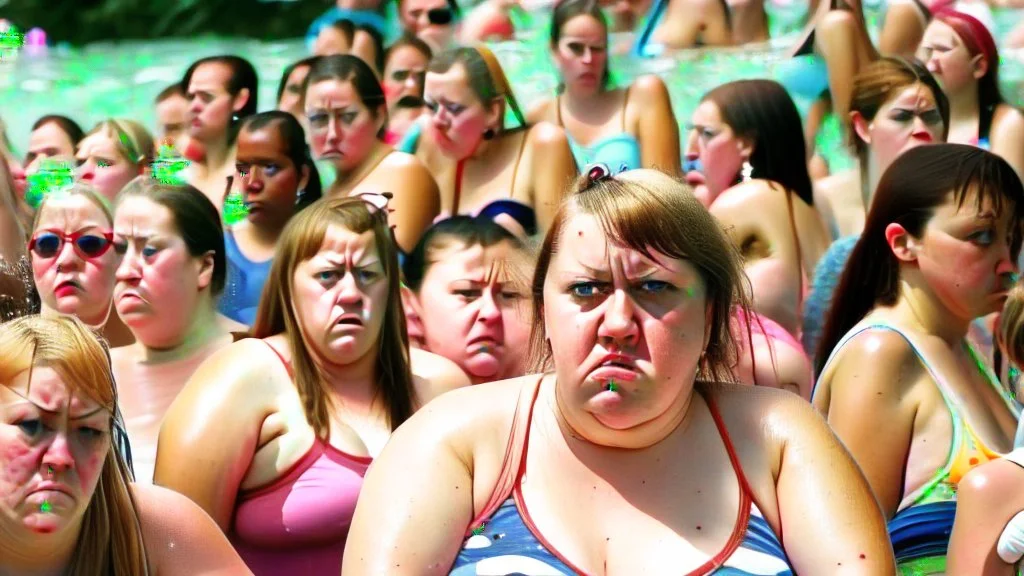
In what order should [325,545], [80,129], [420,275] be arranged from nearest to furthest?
[325,545], [420,275], [80,129]

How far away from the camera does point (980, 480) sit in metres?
2.72

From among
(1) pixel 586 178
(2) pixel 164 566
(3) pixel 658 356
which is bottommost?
(2) pixel 164 566

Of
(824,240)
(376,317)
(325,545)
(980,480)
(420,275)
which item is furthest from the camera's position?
(824,240)

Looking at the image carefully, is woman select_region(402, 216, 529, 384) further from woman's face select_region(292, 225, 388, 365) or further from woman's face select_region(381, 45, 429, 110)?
woman's face select_region(381, 45, 429, 110)

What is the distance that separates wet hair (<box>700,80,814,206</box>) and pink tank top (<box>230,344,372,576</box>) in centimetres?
178

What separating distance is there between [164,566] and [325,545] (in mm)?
772

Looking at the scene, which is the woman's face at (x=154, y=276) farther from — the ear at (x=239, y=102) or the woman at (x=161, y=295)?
the ear at (x=239, y=102)

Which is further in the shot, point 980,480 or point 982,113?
point 982,113

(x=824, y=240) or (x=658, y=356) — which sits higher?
(x=658, y=356)

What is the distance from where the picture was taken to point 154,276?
371 cm

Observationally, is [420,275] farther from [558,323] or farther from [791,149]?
[558,323]

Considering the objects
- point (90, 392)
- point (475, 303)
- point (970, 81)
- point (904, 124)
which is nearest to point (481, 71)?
point (475, 303)

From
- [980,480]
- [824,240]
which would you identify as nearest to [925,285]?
[980,480]

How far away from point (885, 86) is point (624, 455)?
248 centimetres
